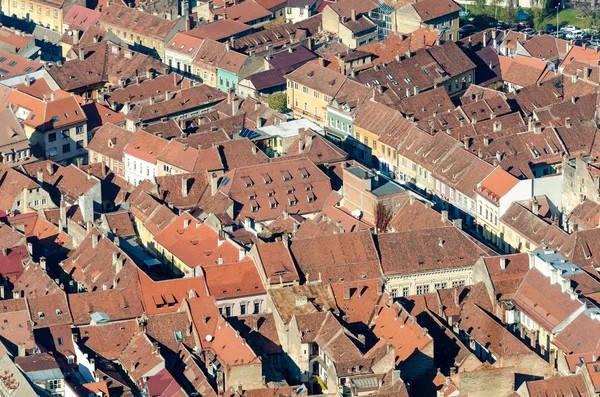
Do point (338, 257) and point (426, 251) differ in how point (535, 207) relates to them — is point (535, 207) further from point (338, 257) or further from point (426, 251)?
point (338, 257)

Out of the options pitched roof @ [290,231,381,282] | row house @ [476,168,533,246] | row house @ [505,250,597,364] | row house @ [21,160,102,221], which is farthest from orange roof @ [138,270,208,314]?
row house @ [476,168,533,246]

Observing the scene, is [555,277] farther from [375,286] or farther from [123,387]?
[123,387]

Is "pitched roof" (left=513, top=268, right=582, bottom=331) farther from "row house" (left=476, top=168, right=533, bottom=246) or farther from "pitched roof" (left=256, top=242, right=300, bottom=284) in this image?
"row house" (left=476, top=168, right=533, bottom=246)

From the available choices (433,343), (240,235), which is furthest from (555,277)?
(240,235)

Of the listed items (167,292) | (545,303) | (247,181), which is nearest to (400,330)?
(545,303)

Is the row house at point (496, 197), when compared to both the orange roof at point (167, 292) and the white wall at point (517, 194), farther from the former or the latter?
the orange roof at point (167, 292)
